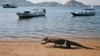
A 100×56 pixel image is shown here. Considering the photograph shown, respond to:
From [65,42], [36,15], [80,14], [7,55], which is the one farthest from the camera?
[80,14]

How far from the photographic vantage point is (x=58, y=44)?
16.3 meters

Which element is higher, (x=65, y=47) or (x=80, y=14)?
(x=65, y=47)

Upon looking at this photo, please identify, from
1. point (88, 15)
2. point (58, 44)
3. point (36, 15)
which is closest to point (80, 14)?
point (88, 15)

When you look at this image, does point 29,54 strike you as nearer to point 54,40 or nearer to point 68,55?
point 68,55

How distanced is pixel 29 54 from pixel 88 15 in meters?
67.0

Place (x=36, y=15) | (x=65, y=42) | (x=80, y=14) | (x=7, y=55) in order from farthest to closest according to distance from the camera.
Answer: (x=80, y=14) < (x=36, y=15) < (x=65, y=42) < (x=7, y=55)

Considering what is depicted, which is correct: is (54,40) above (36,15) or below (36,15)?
above

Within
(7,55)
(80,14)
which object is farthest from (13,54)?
(80,14)

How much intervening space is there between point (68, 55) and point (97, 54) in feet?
5.51

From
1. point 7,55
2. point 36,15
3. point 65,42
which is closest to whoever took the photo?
point 7,55

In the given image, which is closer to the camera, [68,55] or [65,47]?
[68,55]

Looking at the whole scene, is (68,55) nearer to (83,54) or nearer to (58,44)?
(83,54)

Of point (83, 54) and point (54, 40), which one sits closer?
point (83, 54)

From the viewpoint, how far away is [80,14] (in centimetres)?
7462
